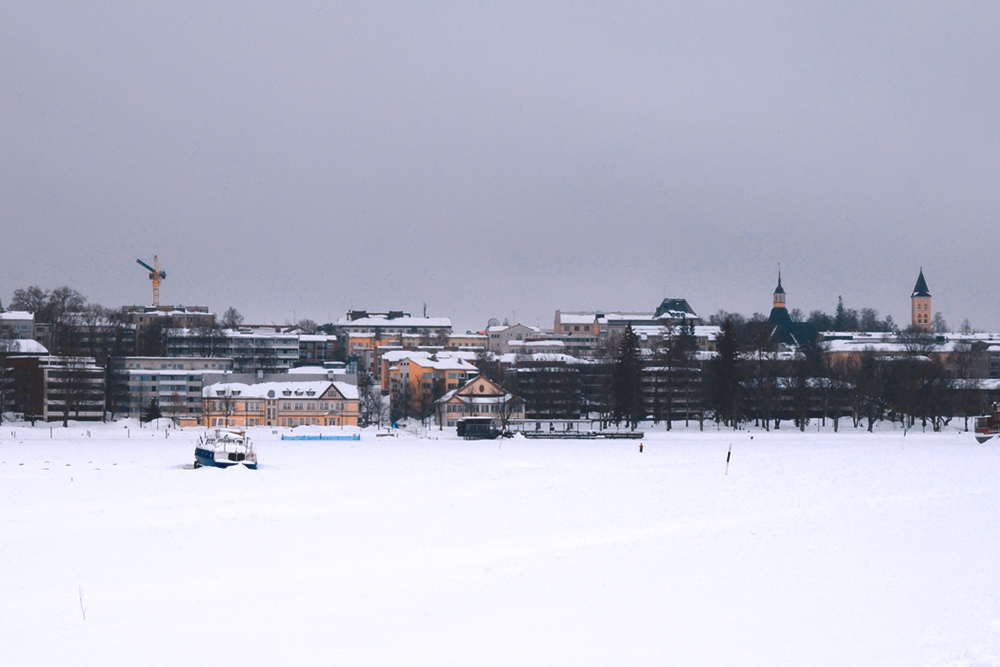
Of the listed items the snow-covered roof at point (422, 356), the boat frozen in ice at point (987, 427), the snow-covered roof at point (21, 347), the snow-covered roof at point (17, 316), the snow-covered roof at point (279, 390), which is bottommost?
the boat frozen in ice at point (987, 427)

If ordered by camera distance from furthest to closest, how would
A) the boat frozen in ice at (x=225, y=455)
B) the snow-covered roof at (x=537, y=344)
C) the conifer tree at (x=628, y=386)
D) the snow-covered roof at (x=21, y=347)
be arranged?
the snow-covered roof at (x=537, y=344) → the snow-covered roof at (x=21, y=347) → the conifer tree at (x=628, y=386) → the boat frozen in ice at (x=225, y=455)

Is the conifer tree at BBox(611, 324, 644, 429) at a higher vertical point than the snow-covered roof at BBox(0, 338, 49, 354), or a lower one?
lower

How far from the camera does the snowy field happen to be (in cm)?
1644

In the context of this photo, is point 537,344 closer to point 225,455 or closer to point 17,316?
point 17,316

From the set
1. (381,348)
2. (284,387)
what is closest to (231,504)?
(284,387)

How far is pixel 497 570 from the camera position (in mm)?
22062

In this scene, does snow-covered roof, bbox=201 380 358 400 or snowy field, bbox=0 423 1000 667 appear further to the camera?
snow-covered roof, bbox=201 380 358 400

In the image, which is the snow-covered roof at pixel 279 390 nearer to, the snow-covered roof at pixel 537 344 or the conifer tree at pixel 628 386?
the conifer tree at pixel 628 386

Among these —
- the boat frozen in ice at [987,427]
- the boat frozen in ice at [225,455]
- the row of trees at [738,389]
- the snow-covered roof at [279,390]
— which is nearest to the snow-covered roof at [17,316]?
the snow-covered roof at [279,390]

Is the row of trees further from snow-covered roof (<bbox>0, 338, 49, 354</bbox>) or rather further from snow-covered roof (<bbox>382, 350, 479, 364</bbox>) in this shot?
snow-covered roof (<bbox>0, 338, 49, 354</bbox>)

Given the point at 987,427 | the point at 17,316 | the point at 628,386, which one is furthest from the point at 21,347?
the point at 987,427

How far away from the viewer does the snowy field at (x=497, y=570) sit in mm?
16438

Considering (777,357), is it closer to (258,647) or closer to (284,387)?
(284,387)

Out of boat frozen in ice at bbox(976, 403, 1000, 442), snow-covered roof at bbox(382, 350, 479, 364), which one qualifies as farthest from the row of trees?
snow-covered roof at bbox(382, 350, 479, 364)
